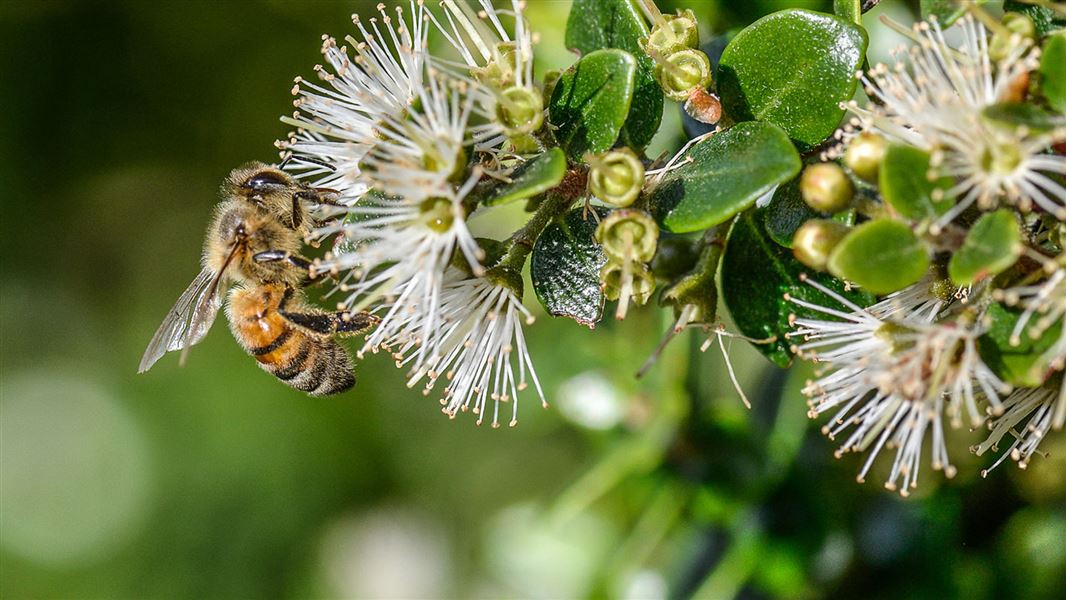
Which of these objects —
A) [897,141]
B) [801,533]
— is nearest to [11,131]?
[801,533]

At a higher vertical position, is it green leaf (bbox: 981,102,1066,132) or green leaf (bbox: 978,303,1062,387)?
green leaf (bbox: 981,102,1066,132)

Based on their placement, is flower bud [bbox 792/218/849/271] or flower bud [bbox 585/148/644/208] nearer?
flower bud [bbox 792/218/849/271]

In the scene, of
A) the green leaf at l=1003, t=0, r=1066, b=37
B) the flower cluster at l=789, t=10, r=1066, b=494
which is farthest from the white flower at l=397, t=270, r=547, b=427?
the green leaf at l=1003, t=0, r=1066, b=37

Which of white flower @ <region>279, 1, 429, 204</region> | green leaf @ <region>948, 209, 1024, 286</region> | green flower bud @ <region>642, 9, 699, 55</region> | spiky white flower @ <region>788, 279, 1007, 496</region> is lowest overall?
spiky white flower @ <region>788, 279, 1007, 496</region>

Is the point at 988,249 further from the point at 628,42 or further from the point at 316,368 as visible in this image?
the point at 316,368

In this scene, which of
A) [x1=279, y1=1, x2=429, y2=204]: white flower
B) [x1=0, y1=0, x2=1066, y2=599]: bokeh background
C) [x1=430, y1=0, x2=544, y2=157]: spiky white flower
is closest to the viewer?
[x1=430, y1=0, x2=544, y2=157]: spiky white flower

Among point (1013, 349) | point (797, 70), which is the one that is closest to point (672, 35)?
point (797, 70)

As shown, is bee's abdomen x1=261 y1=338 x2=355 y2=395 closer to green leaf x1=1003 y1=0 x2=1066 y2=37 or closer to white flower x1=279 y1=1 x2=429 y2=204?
white flower x1=279 y1=1 x2=429 y2=204

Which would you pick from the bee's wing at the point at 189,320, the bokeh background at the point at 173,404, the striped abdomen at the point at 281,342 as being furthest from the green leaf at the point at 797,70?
the bokeh background at the point at 173,404
